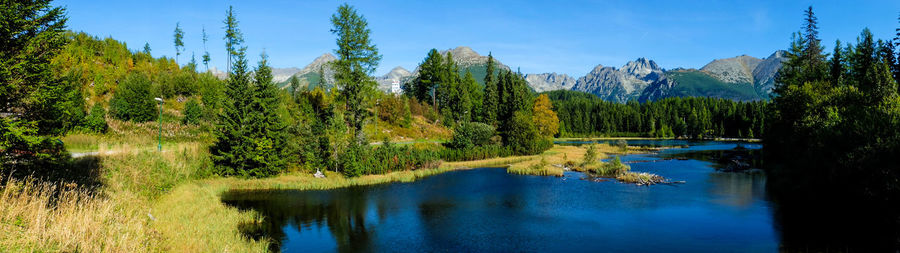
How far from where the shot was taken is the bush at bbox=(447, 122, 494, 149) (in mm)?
59656

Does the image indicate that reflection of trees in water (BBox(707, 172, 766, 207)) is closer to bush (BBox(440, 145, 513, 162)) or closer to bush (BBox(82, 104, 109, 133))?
bush (BBox(440, 145, 513, 162))

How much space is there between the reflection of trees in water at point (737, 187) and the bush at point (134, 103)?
63241 mm

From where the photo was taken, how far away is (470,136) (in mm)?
61625

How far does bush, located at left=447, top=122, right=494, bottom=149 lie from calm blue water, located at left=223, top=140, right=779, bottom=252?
60.2ft

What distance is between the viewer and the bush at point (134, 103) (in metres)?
53.2

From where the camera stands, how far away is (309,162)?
4003cm

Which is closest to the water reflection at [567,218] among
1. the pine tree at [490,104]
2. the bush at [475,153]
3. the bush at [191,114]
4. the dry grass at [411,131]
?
the bush at [475,153]

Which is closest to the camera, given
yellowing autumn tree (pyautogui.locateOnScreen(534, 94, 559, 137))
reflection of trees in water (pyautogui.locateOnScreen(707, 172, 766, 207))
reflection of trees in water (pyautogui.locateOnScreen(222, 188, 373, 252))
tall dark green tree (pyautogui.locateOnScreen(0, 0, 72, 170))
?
tall dark green tree (pyautogui.locateOnScreen(0, 0, 72, 170))

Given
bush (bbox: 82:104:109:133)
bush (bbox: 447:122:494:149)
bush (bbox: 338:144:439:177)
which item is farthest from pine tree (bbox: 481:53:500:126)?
bush (bbox: 82:104:109:133)

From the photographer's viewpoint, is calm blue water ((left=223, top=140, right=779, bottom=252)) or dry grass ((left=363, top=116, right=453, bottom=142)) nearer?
calm blue water ((left=223, top=140, right=779, bottom=252))

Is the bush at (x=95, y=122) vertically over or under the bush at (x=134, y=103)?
under

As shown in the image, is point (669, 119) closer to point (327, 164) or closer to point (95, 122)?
point (327, 164)

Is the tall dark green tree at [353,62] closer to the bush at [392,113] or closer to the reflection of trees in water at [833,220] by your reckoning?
the bush at [392,113]

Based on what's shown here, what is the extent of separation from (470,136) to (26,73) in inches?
1909
